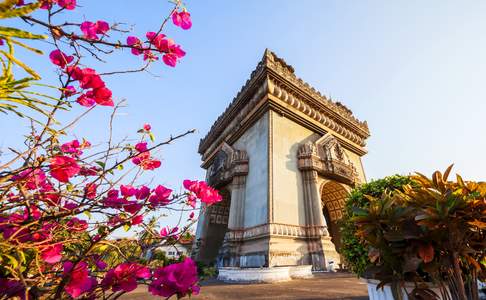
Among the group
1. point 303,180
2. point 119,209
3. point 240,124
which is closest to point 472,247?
point 119,209

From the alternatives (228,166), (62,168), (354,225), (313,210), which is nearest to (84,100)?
(62,168)

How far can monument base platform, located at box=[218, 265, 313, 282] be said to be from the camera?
6.55 m

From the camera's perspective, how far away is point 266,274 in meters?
6.56

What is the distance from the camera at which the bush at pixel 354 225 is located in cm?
317

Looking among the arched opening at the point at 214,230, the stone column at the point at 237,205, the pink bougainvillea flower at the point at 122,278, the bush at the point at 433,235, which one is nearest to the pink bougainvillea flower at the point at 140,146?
the pink bougainvillea flower at the point at 122,278

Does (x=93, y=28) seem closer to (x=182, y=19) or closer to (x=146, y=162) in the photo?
(x=182, y=19)

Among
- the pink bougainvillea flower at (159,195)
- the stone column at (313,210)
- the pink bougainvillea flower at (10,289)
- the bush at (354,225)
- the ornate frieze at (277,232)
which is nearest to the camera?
the pink bougainvillea flower at (10,289)

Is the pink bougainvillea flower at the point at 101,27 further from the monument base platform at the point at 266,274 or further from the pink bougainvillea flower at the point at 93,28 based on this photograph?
the monument base platform at the point at 266,274

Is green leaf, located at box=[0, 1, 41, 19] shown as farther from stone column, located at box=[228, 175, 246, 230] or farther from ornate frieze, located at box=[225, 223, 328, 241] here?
stone column, located at box=[228, 175, 246, 230]

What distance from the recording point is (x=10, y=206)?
1.02 m

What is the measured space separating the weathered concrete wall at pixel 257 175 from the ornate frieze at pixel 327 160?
77.2 inches

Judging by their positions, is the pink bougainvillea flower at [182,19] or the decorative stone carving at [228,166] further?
the decorative stone carving at [228,166]

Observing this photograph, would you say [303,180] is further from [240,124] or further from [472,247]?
[472,247]

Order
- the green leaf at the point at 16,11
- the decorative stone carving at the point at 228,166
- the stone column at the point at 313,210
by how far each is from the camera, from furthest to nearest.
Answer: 1. the decorative stone carving at the point at 228,166
2. the stone column at the point at 313,210
3. the green leaf at the point at 16,11
